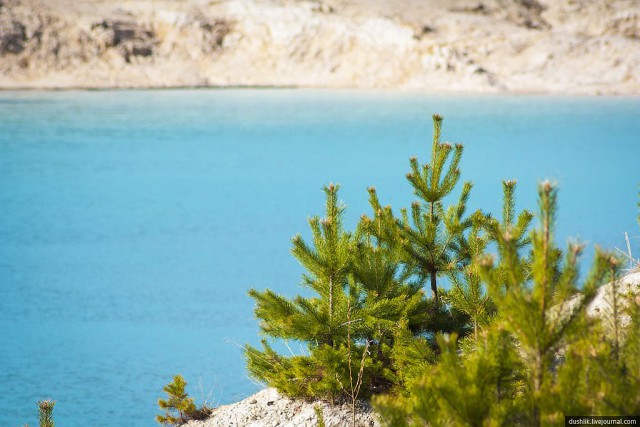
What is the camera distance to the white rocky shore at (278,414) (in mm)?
4859

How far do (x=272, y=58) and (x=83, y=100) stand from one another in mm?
13687

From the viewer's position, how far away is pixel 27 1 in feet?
162

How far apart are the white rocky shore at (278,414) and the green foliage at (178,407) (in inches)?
2.7

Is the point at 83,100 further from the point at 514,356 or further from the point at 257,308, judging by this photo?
the point at 514,356

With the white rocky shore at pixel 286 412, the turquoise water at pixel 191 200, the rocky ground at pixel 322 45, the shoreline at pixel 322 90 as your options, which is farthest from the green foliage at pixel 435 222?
the rocky ground at pixel 322 45

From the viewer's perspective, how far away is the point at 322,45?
47281 millimetres

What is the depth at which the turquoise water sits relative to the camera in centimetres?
1022

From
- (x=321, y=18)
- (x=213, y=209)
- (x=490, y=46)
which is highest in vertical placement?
(x=321, y=18)

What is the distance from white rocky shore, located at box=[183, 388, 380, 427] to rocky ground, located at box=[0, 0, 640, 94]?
37.7 metres

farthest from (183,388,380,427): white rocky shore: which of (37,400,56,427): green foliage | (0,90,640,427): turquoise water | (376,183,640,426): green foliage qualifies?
(376,183,640,426): green foliage

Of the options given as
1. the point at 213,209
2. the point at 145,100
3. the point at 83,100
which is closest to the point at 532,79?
the point at 145,100

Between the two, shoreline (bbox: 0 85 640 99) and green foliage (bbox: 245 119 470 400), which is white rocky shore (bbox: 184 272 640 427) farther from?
shoreline (bbox: 0 85 640 99)

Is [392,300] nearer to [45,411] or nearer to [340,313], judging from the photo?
[340,313]

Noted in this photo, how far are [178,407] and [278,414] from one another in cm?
81
